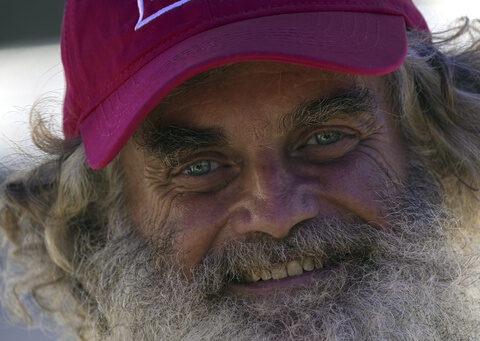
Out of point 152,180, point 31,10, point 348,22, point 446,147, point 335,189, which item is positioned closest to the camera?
point 348,22

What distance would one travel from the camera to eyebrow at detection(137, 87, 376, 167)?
5.23 ft

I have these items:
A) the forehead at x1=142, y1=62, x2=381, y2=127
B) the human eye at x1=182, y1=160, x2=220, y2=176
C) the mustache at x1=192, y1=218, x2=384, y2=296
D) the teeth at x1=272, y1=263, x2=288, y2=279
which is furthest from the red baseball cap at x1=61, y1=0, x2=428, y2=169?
the teeth at x1=272, y1=263, x2=288, y2=279

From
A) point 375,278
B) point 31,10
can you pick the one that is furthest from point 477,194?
point 31,10

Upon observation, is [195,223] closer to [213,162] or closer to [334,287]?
[213,162]

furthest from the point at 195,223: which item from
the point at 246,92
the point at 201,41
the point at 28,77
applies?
the point at 28,77

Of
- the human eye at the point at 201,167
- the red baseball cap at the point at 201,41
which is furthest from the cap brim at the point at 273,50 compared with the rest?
the human eye at the point at 201,167

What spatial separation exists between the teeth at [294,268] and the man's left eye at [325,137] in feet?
1.09

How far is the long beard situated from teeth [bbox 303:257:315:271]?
2cm

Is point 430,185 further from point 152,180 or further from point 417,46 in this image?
point 152,180

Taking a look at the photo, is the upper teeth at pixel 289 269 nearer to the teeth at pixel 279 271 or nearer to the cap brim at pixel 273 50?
the teeth at pixel 279 271

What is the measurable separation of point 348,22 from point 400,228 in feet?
1.85

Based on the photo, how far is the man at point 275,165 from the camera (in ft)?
4.81

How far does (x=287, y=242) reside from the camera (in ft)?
5.05

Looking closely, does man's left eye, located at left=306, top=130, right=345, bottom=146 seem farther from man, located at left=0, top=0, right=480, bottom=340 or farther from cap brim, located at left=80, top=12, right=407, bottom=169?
cap brim, located at left=80, top=12, right=407, bottom=169
